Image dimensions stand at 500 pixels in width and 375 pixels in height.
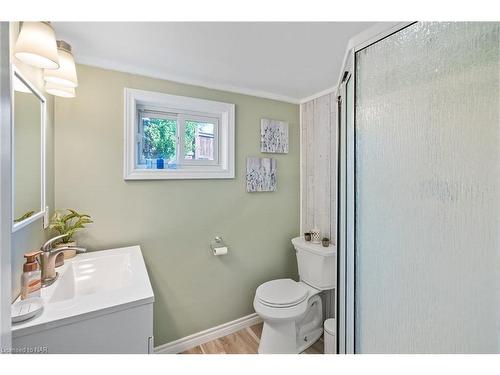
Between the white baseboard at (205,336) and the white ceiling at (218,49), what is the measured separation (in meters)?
2.05

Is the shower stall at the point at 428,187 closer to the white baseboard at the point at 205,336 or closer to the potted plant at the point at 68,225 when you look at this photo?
the white baseboard at the point at 205,336

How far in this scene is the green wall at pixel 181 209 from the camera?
55.1 inches

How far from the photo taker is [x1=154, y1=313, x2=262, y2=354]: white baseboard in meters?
1.63

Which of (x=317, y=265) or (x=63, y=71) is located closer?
(x=63, y=71)

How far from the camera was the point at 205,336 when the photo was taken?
1.78 metres

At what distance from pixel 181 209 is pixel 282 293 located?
1.05 metres

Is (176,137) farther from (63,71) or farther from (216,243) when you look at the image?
(216,243)

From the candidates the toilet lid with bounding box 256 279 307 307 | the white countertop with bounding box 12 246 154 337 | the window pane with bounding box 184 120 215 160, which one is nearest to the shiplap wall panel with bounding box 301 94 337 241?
the toilet lid with bounding box 256 279 307 307

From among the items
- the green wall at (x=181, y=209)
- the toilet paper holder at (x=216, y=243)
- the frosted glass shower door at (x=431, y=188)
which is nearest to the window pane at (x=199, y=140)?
the green wall at (x=181, y=209)

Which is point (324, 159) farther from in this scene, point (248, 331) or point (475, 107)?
point (248, 331)

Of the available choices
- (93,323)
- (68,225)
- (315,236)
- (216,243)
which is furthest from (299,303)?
(68,225)

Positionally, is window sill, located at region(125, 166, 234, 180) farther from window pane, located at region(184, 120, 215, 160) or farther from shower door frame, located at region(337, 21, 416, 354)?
shower door frame, located at region(337, 21, 416, 354)
